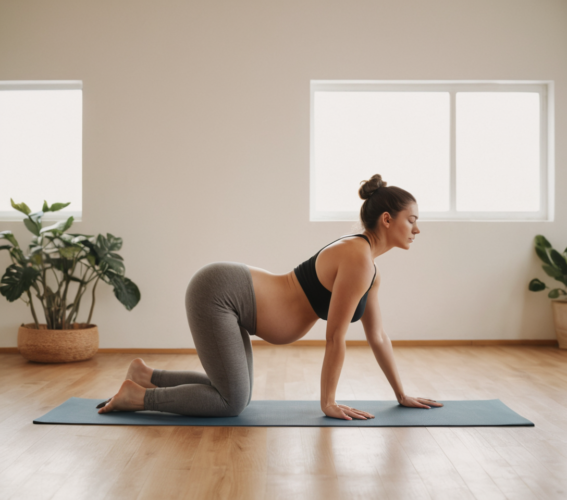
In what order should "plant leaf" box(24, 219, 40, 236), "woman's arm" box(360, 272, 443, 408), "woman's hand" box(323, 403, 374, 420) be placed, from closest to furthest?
"woman's hand" box(323, 403, 374, 420), "woman's arm" box(360, 272, 443, 408), "plant leaf" box(24, 219, 40, 236)

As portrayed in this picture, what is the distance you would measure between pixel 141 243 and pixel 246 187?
85 centimetres

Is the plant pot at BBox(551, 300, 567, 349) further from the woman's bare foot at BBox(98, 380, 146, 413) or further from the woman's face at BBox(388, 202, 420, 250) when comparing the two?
the woman's bare foot at BBox(98, 380, 146, 413)

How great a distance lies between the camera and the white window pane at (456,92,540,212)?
414 centimetres

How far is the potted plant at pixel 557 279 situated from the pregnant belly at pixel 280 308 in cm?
253

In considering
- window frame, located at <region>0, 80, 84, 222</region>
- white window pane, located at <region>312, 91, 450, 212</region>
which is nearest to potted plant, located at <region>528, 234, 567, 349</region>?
white window pane, located at <region>312, 91, 450, 212</region>

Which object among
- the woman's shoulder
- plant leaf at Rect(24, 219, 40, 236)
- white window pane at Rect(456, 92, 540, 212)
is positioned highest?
white window pane at Rect(456, 92, 540, 212)

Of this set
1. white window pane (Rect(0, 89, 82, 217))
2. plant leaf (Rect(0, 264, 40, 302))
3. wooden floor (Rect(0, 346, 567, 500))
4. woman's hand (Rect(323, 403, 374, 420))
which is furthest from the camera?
white window pane (Rect(0, 89, 82, 217))

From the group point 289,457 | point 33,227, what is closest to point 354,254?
point 289,457

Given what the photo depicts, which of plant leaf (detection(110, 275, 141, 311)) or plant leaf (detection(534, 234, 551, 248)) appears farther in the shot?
plant leaf (detection(534, 234, 551, 248))

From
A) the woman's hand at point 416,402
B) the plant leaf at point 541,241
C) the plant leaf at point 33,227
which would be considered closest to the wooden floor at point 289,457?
the woman's hand at point 416,402

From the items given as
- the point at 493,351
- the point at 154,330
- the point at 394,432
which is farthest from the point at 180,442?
the point at 493,351

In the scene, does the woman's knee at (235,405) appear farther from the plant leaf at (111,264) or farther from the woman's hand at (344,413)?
the plant leaf at (111,264)

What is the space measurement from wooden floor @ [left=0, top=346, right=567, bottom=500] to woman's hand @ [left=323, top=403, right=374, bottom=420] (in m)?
0.10

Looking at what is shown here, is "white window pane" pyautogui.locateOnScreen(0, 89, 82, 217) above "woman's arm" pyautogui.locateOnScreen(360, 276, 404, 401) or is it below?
above
